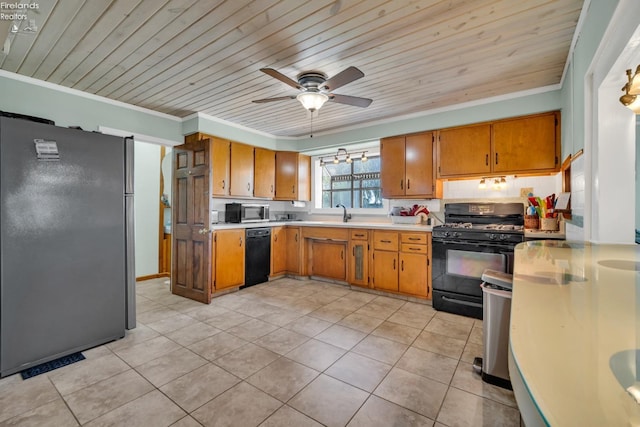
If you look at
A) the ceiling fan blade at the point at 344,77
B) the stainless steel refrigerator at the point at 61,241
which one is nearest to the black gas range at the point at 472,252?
the ceiling fan blade at the point at 344,77

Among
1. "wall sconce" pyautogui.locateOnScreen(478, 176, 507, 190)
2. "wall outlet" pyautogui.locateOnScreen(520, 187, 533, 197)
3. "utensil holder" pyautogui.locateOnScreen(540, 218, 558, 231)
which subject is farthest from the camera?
"wall sconce" pyautogui.locateOnScreen(478, 176, 507, 190)

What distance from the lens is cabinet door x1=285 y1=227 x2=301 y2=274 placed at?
4695 mm

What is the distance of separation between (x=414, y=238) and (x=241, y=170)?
2.73 metres

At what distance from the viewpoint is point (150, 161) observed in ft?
15.5

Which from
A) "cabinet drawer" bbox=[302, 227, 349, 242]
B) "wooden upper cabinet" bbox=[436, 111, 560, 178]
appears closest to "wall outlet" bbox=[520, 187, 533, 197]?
"wooden upper cabinet" bbox=[436, 111, 560, 178]

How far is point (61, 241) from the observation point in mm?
2248

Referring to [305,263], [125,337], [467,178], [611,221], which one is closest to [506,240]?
[467,178]

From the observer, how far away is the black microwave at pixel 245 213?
428 cm

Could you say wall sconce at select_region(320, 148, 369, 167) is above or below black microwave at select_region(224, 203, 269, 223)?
above

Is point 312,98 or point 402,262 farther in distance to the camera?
point 402,262

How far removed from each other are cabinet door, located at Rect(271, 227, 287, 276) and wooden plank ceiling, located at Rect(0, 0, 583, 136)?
217 centimetres

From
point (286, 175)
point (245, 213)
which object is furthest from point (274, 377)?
point (286, 175)

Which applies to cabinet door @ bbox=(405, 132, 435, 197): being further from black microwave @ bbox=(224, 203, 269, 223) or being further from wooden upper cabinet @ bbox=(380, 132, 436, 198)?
black microwave @ bbox=(224, 203, 269, 223)

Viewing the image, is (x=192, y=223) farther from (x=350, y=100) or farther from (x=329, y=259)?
(x=350, y=100)
